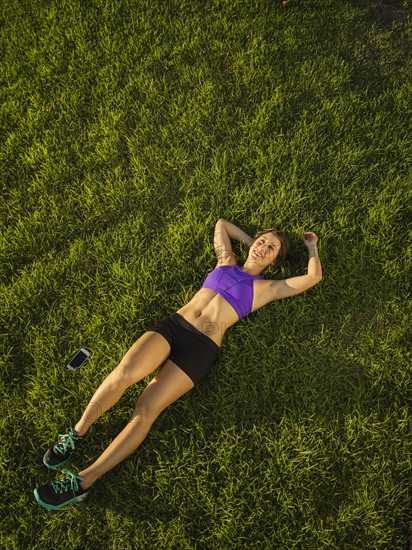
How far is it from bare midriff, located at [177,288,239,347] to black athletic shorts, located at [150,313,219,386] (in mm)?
55

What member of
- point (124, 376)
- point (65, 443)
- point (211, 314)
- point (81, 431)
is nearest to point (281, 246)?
point (211, 314)

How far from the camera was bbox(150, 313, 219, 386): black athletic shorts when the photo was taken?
347 centimetres

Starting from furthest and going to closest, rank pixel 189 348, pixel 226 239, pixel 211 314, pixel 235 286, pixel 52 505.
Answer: pixel 226 239 < pixel 235 286 < pixel 211 314 < pixel 189 348 < pixel 52 505

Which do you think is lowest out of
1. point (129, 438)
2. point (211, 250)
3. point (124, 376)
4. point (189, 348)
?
point (129, 438)

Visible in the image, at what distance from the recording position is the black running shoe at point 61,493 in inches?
124

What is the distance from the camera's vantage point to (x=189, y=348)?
11.5ft

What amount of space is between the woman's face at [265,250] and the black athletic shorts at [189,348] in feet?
3.12

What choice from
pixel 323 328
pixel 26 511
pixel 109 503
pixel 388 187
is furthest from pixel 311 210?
pixel 26 511

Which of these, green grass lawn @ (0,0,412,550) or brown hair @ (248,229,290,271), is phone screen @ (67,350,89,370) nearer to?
green grass lawn @ (0,0,412,550)

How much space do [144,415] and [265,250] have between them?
1879 mm

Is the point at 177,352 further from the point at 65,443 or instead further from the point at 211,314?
the point at 65,443

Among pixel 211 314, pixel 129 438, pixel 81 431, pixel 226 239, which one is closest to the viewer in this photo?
pixel 129 438

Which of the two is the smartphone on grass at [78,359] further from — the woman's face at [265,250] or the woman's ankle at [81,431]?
the woman's face at [265,250]

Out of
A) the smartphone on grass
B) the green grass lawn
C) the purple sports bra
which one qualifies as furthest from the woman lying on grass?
the smartphone on grass
